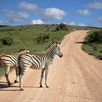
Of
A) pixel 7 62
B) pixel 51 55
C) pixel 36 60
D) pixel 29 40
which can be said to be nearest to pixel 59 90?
pixel 36 60

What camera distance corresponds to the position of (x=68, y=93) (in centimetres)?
1369

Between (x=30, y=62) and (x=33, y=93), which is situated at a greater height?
(x=30, y=62)

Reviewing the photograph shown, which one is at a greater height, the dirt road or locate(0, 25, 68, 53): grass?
the dirt road

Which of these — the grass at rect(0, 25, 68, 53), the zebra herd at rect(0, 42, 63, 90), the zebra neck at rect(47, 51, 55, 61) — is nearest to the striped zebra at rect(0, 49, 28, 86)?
the zebra herd at rect(0, 42, 63, 90)

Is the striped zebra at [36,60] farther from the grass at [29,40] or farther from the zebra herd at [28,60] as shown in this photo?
the grass at [29,40]

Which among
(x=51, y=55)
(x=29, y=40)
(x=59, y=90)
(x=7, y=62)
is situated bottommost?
(x=29, y=40)

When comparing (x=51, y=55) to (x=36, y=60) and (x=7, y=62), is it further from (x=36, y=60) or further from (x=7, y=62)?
(x=7, y=62)

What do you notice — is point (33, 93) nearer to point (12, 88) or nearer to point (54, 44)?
point (12, 88)

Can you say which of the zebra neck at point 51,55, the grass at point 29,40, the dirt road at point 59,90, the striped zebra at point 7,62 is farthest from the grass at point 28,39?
the zebra neck at point 51,55

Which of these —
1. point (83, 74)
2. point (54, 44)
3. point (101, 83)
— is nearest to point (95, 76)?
point (83, 74)

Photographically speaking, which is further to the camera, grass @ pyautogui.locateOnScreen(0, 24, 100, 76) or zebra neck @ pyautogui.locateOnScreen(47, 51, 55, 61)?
grass @ pyautogui.locateOnScreen(0, 24, 100, 76)

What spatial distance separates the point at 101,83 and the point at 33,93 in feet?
13.2

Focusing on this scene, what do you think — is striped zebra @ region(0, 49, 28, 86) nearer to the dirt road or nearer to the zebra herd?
the zebra herd

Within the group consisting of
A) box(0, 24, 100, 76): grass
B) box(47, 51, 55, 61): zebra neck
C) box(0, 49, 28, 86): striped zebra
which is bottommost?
box(0, 24, 100, 76): grass
